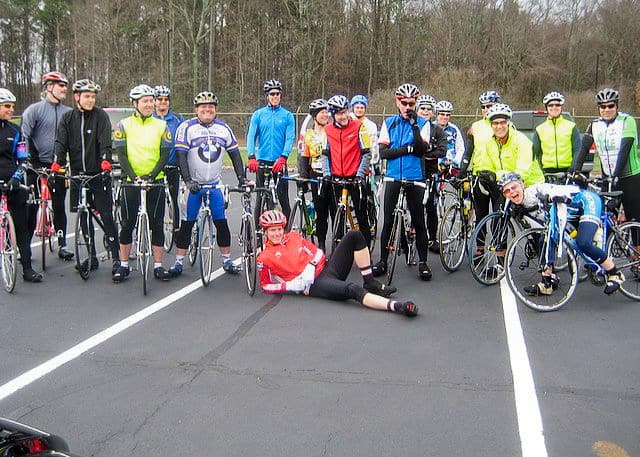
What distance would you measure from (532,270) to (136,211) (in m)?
4.35

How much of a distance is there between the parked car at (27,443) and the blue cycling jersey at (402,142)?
5390mm

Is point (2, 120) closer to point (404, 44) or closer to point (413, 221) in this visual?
point (413, 221)

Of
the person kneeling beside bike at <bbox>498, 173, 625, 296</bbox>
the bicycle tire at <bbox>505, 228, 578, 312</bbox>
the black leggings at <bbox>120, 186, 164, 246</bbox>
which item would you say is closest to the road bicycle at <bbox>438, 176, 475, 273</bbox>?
the bicycle tire at <bbox>505, 228, 578, 312</bbox>

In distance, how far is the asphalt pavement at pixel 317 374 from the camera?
3.81 m

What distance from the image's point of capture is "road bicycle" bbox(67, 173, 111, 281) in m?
7.53

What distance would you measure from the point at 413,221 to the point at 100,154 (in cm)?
377

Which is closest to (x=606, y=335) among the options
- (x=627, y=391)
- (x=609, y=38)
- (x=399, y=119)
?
(x=627, y=391)

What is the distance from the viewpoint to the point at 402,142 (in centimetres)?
737

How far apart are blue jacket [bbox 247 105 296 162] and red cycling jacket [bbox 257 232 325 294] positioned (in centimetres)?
259

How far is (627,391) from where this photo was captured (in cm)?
445

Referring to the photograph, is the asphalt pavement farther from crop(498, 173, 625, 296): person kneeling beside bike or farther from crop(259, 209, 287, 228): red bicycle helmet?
crop(259, 209, 287, 228): red bicycle helmet

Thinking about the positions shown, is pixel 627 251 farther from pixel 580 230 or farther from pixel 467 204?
pixel 467 204

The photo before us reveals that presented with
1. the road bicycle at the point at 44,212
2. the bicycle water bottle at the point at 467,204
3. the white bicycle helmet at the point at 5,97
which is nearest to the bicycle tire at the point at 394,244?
the bicycle water bottle at the point at 467,204

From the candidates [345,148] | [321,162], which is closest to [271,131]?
[321,162]
